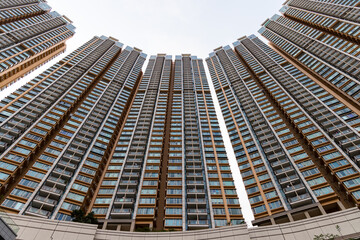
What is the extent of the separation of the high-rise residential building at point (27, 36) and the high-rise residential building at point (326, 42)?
8863 centimetres

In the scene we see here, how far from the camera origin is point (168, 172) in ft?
197

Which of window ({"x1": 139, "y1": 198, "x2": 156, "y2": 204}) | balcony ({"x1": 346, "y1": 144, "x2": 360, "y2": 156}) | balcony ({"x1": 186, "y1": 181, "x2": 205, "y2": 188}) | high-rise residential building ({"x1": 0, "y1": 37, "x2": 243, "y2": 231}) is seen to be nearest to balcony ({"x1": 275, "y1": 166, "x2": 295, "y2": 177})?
high-rise residential building ({"x1": 0, "y1": 37, "x2": 243, "y2": 231})

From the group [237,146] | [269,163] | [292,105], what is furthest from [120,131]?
[292,105]

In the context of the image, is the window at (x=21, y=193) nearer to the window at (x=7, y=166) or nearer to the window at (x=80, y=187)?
the window at (x=7, y=166)

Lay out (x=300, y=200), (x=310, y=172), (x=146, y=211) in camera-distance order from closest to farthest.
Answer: (x=300, y=200)
(x=146, y=211)
(x=310, y=172)

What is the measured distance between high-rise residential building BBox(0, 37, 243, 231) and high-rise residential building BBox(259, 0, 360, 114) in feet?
109

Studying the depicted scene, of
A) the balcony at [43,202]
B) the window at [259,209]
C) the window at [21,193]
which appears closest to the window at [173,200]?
the window at [259,209]

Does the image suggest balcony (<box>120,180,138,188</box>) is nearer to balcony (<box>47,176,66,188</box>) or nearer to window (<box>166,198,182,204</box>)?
window (<box>166,198,182,204</box>)

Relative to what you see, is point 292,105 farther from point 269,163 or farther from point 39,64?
point 39,64

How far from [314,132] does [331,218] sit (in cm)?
2610

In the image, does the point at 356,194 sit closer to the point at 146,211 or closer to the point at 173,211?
the point at 173,211

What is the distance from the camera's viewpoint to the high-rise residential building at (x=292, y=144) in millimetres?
47125

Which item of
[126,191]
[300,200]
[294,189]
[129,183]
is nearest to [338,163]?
[294,189]

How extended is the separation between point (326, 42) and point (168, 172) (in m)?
73.0
